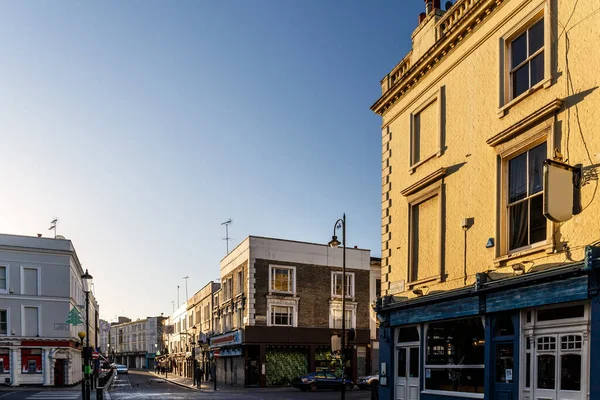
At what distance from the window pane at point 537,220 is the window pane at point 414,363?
230 inches

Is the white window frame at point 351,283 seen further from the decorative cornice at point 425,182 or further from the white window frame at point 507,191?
the white window frame at point 507,191

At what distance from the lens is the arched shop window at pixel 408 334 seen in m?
16.9

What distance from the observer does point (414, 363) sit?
1681cm

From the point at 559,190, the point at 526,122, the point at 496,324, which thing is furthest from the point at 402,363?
the point at 559,190

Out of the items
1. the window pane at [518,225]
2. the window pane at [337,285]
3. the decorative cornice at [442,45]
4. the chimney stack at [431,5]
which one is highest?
the chimney stack at [431,5]

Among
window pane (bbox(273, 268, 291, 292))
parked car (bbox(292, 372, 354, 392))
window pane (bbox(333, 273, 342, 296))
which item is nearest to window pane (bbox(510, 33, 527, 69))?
parked car (bbox(292, 372, 354, 392))

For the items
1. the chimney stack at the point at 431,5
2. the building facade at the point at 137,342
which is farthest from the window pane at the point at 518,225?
the building facade at the point at 137,342

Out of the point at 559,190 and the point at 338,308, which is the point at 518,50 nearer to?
the point at 559,190

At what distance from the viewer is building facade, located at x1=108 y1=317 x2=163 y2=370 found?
429 feet

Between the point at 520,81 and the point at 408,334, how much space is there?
7.71 meters

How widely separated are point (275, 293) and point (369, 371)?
891 centimetres

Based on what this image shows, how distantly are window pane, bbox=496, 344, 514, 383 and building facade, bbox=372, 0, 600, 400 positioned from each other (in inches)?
1.6

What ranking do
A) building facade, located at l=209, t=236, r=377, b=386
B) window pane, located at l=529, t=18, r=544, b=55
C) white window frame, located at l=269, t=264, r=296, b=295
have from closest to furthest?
window pane, located at l=529, t=18, r=544, b=55 → building facade, located at l=209, t=236, r=377, b=386 → white window frame, located at l=269, t=264, r=296, b=295

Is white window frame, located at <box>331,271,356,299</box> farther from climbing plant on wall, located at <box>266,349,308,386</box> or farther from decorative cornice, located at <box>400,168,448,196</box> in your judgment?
decorative cornice, located at <box>400,168,448,196</box>
